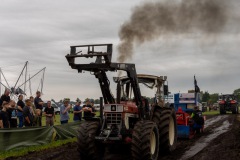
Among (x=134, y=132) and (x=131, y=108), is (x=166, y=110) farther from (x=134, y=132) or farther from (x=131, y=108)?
(x=134, y=132)

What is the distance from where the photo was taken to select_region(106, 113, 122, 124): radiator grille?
9.22m

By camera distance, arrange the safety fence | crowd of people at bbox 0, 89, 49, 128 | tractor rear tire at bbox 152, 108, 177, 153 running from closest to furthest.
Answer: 1. tractor rear tire at bbox 152, 108, 177, 153
2. the safety fence
3. crowd of people at bbox 0, 89, 49, 128

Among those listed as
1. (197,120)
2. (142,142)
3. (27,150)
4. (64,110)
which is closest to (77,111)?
(64,110)

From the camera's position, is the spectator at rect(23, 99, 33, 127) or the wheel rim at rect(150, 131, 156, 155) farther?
the spectator at rect(23, 99, 33, 127)

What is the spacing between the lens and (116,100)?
943 centimetres

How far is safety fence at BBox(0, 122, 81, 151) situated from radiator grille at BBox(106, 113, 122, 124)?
393 cm

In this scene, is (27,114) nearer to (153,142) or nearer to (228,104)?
(153,142)

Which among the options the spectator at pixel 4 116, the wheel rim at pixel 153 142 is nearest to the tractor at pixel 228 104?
the spectator at pixel 4 116

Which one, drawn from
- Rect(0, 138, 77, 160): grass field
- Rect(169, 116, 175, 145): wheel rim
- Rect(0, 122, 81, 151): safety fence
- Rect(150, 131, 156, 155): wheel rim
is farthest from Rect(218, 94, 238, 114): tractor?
→ Rect(150, 131, 156, 155): wheel rim

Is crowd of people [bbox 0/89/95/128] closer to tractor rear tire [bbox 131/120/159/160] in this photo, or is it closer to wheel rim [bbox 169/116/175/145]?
wheel rim [bbox 169/116/175/145]

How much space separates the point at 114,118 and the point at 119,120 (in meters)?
0.15

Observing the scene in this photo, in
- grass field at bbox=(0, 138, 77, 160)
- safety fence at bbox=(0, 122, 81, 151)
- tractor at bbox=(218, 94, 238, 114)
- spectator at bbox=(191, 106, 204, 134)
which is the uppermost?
tractor at bbox=(218, 94, 238, 114)

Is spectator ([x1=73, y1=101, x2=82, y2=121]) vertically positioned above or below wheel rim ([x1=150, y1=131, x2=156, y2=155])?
above

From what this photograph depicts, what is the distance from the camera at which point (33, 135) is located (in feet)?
42.3
